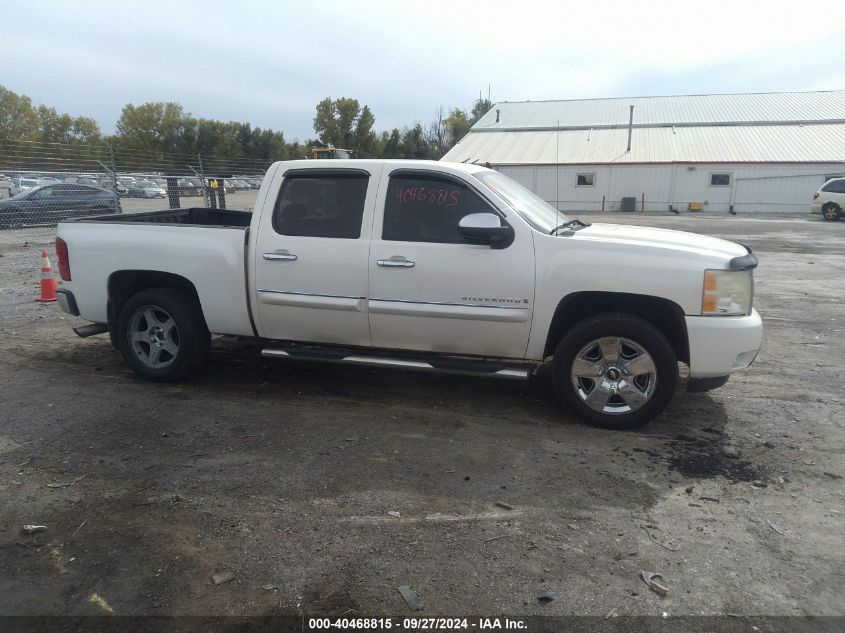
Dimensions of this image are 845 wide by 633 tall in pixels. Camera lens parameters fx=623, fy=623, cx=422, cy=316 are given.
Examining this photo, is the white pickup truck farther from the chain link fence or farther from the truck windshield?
the chain link fence

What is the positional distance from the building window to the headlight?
110 ft

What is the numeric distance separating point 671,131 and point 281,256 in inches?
1535

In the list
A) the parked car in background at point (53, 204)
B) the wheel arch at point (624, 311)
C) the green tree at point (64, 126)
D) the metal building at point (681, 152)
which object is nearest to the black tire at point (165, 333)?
the wheel arch at point (624, 311)

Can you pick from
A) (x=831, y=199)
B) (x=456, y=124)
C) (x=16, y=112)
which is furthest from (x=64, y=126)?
(x=831, y=199)

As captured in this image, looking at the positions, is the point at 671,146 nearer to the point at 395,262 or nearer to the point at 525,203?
the point at 525,203

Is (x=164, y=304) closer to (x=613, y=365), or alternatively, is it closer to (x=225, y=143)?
(x=613, y=365)

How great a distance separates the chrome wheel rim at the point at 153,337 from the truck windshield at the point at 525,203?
9.86 feet

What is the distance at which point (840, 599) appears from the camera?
2.74m

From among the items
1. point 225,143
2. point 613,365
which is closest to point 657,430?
point 613,365

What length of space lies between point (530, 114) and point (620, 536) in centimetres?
4433

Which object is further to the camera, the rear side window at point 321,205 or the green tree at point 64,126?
the green tree at point 64,126

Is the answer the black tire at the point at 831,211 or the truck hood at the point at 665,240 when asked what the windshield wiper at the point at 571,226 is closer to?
the truck hood at the point at 665,240

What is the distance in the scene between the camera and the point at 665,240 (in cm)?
457

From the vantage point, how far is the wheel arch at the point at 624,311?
4434mm
